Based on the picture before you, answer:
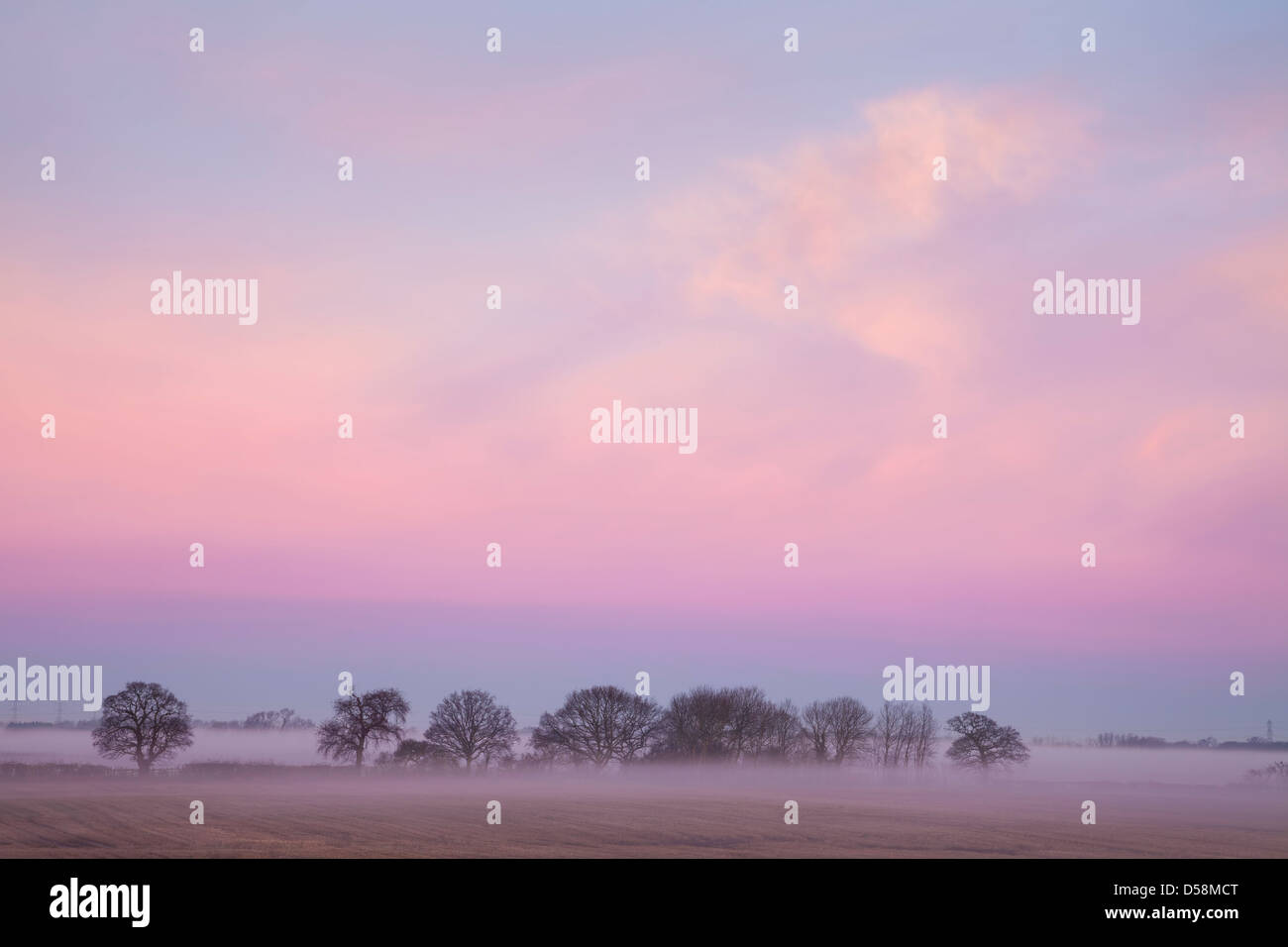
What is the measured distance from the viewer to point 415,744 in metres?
138

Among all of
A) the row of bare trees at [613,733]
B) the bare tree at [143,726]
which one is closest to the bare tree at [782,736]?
the row of bare trees at [613,733]

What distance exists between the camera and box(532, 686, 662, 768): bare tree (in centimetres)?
14812

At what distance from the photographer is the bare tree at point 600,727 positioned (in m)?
148

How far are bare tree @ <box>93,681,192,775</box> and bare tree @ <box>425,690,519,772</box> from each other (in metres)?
30.1

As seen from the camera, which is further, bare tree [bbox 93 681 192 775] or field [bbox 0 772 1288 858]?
bare tree [bbox 93 681 192 775]

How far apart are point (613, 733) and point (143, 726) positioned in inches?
2297

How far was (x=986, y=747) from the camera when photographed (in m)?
142

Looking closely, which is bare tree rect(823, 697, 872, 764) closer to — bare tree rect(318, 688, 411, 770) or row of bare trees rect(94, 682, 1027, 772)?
row of bare trees rect(94, 682, 1027, 772)

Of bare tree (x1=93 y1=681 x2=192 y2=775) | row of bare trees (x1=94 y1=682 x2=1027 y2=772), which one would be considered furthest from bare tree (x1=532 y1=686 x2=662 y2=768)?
bare tree (x1=93 y1=681 x2=192 y2=775)

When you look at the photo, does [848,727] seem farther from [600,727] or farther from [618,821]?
[618,821]
